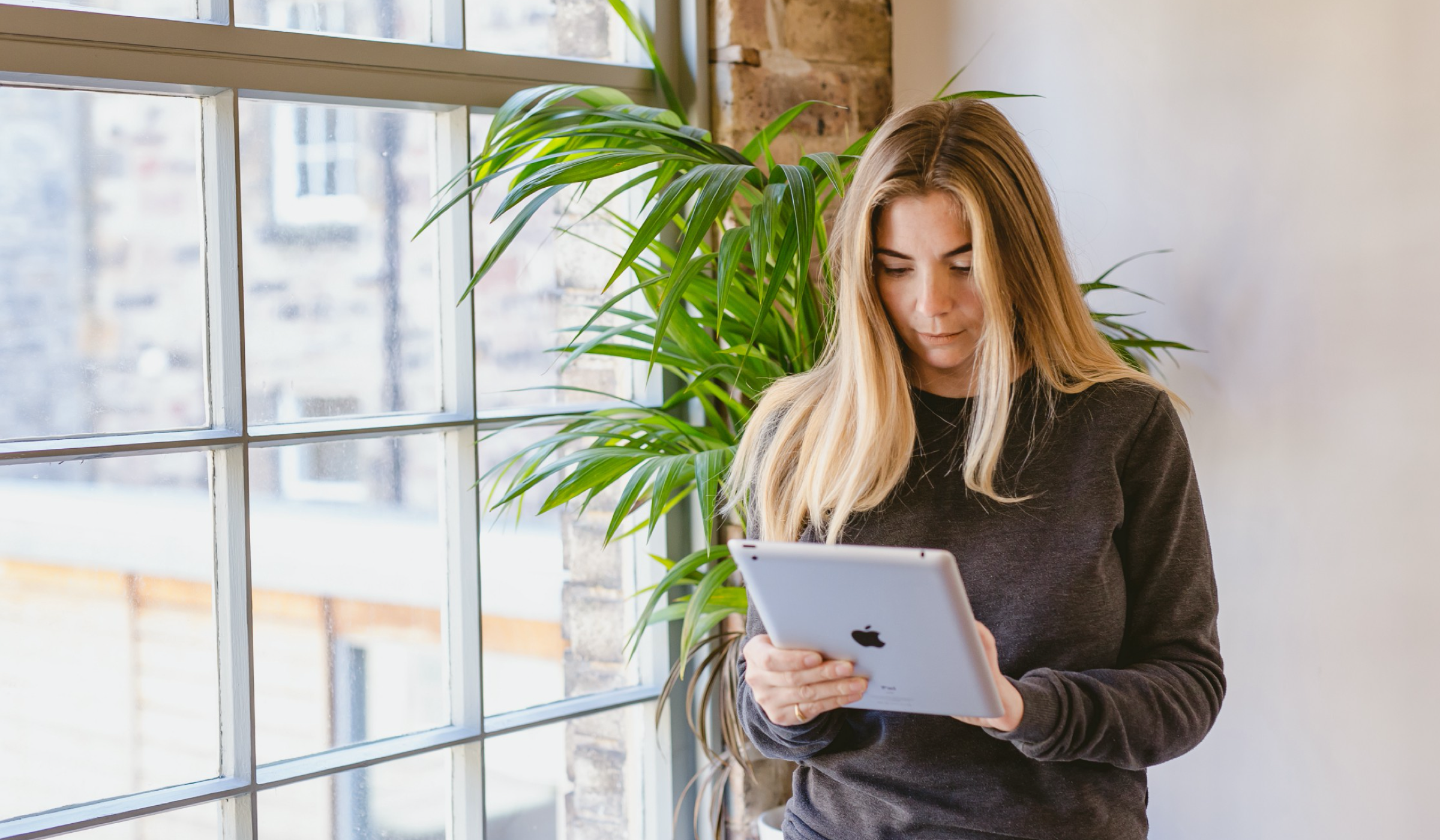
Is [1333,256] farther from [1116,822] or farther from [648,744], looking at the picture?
[648,744]

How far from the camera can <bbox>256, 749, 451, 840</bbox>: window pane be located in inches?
72.5

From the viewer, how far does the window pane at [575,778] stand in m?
2.09

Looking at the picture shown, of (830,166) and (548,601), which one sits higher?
(830,166)

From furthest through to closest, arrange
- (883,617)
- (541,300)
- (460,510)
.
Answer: (541,300) → (460,510) → (883,617)

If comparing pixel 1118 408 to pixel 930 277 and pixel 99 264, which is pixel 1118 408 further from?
pixel 99 264

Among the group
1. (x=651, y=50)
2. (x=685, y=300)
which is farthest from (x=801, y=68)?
(x=685, y=300)

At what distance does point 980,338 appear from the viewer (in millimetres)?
1292

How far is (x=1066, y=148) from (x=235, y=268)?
134 cm

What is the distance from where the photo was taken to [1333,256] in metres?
1.69

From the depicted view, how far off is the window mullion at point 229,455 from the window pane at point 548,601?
40 centimetres

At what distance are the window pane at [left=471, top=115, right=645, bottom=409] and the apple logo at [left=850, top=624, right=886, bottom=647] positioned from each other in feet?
3.49

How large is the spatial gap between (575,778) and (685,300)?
879 mm

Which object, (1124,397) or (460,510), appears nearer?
(1124,397)

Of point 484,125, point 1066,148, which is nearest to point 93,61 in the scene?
point 484,125
